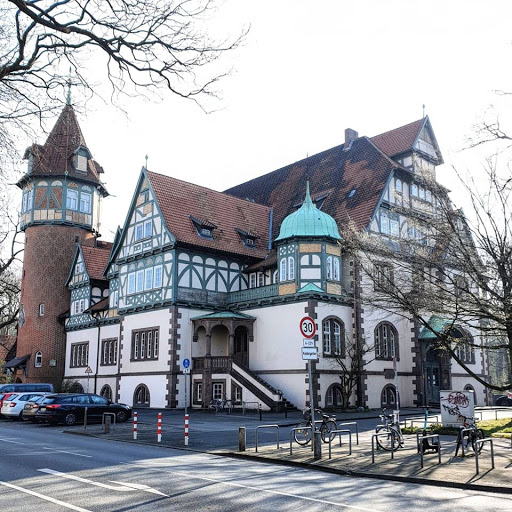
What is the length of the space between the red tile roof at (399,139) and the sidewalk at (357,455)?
20392 mm

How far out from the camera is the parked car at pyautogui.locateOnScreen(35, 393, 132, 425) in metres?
25.8

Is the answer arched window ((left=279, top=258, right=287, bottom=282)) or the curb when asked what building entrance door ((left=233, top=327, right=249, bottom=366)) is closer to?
arched window ((left=279, top=258, right=287, bottom=282))

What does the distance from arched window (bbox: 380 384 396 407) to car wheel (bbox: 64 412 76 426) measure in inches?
671

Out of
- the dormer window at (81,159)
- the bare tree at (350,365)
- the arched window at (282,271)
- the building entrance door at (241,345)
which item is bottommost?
the bare tree at (350,365)

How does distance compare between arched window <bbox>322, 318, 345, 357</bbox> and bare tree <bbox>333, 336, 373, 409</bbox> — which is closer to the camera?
bare tree <bbox>333, 336, 373, 409</bbox>

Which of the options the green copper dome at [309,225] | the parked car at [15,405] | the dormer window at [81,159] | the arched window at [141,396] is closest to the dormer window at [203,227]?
the green copper dome at [309,225]

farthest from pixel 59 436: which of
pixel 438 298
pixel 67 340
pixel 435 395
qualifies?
pixel 67 340

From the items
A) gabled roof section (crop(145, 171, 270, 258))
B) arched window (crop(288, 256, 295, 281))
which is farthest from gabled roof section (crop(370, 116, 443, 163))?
arched window (crop(288, 256, 295, 281))

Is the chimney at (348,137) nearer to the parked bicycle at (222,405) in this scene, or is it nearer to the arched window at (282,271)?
the arched window at (282,271)

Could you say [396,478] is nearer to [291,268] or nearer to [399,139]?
[291,268]

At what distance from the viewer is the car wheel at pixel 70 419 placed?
26041mm

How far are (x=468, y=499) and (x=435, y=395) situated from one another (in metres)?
28.9

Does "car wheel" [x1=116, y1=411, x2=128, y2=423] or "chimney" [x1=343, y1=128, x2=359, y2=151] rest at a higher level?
"chimney" [x1=343, y1=128, x2=359, y2=151]

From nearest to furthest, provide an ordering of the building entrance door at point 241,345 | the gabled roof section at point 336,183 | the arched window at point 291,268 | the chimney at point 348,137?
1. the arched window at point 291,268
2. the building entrance door at point 241,345
3. the gabled roof section at point 336,183
4. the chimney at point 348,137
